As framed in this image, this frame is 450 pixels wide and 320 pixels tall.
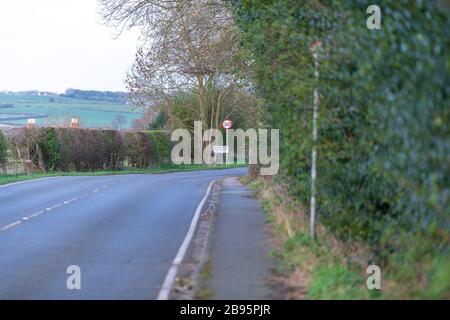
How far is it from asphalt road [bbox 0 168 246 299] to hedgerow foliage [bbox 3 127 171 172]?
45.7 feet

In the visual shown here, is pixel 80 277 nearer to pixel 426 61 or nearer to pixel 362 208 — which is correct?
pixel 362 208

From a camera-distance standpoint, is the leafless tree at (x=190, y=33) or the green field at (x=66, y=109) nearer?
the leafless tree at (x=190, y=33)

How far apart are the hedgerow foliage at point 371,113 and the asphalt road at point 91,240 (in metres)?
2.75

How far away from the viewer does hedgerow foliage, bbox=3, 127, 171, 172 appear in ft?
133

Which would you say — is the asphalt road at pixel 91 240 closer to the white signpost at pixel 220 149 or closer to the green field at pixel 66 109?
the white signpost at pixel 220 149

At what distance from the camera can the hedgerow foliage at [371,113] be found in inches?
231

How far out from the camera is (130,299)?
927 centimetres

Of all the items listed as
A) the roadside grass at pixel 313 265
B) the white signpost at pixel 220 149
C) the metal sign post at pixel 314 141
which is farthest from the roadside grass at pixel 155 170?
the metal sign post at pixel 314 141

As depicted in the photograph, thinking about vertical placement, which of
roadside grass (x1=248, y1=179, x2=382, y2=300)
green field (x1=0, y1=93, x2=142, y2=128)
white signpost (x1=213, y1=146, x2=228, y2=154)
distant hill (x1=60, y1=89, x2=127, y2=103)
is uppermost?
distant hill (x1=60, y1=89, x2=127, y2=103)

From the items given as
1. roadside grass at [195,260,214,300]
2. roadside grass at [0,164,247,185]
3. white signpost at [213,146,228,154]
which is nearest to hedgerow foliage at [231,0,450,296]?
roadside grass at [195,260,214,300]

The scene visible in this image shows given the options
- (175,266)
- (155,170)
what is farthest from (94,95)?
(175,266)

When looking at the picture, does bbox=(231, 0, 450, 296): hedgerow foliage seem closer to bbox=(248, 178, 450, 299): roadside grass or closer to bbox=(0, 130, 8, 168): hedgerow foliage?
bbox=(248, 178, 450, 299): roadside grass

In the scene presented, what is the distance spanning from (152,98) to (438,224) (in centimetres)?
4239
